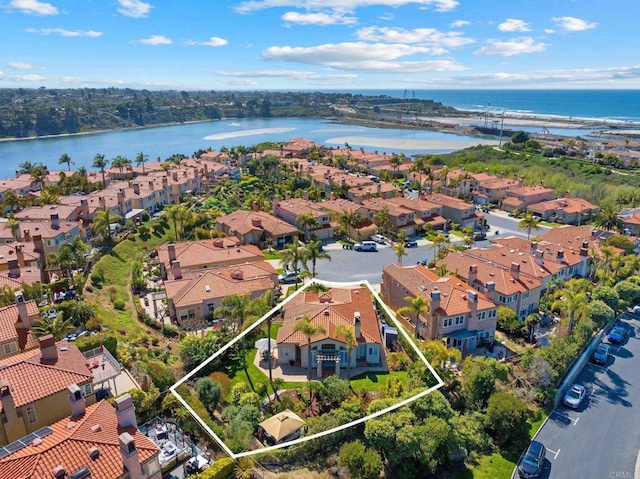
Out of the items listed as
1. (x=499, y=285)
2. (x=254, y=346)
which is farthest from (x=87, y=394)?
(x=499, y=285)

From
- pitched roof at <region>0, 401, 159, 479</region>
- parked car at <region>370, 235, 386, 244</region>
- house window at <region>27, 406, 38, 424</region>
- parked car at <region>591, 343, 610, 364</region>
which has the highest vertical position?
pitched roof at <region>0, 401, 159, 479</region>

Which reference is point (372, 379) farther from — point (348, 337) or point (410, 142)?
point (410, 142)

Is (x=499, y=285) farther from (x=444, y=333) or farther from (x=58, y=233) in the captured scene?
(x=58, y=233)

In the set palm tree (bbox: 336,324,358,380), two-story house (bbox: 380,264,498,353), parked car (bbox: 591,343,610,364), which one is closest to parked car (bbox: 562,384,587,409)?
parked car (bbox: 591,343,610,364)

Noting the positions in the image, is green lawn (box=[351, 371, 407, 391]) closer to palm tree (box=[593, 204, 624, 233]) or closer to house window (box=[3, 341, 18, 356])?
house window (box=[3, 341, 18, 356])

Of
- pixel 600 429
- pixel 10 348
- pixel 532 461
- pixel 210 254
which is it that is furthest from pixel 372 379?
pixel 210 254

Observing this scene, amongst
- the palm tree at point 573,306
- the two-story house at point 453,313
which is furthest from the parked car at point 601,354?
the two-story house at point 453,313
